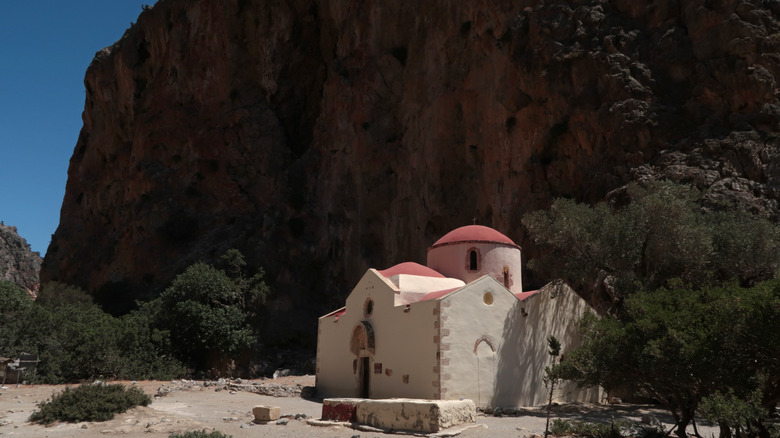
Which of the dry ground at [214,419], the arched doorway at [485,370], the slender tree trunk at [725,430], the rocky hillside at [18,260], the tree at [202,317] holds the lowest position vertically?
the dry ground at [214,419]

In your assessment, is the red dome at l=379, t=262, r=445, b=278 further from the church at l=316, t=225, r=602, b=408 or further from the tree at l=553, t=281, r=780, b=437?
the tree at l=553, t=281, r=780, b=437

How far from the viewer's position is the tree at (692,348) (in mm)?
10078

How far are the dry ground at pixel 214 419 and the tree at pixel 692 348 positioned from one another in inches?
89.0

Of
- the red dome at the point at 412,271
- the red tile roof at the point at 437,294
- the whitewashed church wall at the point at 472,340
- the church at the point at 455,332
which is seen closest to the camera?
the whitewashed church wall at the point at 472,340

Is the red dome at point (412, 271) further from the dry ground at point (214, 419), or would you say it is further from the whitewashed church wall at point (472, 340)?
the dry ground at point (214, 419)

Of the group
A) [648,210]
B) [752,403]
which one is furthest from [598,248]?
[752,403]

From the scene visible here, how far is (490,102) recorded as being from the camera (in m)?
34.2

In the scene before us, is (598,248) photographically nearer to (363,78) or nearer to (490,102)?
(490,102)

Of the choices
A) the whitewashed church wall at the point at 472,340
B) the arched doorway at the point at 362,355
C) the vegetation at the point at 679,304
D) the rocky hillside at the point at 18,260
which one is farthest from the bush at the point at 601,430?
the rocky hillside at the point at 18,260

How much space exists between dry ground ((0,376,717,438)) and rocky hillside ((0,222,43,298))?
79.8 m

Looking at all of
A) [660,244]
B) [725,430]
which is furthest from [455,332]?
[725,430]

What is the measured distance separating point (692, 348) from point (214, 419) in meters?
11.4

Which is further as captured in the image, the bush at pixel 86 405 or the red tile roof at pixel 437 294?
the red tile roof at pixel 437 294

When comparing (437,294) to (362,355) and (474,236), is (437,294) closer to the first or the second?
(362,355)
